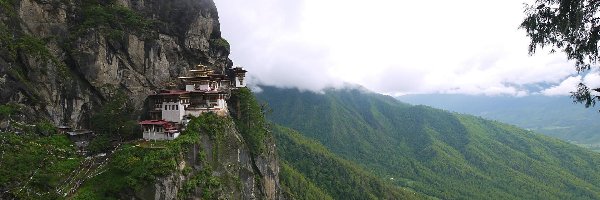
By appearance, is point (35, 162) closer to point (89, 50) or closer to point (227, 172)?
point (89, 50)

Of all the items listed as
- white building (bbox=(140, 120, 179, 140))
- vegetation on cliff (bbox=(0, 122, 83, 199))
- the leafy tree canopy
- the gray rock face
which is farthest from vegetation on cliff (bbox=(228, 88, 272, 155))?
the leafy tree canopy

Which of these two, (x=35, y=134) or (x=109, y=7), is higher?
(x=109, y=7)

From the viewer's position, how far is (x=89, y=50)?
61938 millimetres

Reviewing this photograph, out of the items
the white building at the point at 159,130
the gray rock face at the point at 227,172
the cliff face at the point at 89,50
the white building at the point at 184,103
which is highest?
the cliff face at the point at 89,50

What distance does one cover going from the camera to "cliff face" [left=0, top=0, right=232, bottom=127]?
5516 centimetres

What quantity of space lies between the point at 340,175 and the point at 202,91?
128 meters

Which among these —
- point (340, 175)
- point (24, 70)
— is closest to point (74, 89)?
point (24, 70)

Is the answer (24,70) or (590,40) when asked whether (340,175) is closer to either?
(24,70)

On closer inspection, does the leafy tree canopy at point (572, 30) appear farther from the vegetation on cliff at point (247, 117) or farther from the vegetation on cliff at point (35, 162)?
the vegetation on cliff at point (247, 117)

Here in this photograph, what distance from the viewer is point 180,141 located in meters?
52.7

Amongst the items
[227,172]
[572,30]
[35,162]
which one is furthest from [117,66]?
[572,30]

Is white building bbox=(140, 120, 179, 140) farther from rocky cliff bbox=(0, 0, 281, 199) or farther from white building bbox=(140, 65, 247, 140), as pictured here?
rocky cliff bbox=(0, 0, 281, 199)

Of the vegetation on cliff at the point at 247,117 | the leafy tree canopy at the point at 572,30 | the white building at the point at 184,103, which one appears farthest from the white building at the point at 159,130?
the leafy tree canopy at the point at 572,30

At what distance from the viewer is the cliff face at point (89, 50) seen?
55156 millimetres
